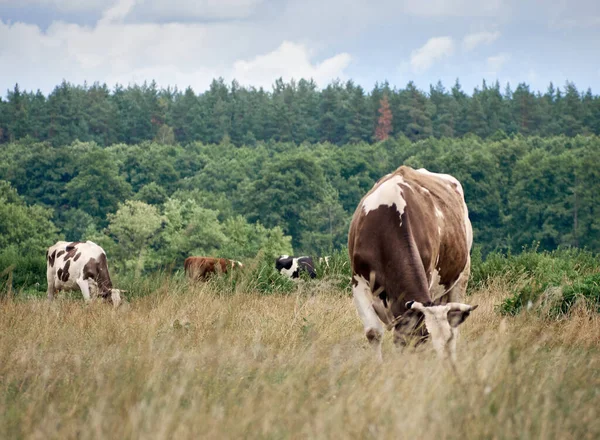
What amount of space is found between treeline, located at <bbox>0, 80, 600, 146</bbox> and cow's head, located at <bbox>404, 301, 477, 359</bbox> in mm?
146178

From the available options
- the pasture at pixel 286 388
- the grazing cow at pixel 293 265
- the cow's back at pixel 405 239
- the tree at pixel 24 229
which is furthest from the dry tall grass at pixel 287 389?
the tree at pixel 24 229

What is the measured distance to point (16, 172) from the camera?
108500mm

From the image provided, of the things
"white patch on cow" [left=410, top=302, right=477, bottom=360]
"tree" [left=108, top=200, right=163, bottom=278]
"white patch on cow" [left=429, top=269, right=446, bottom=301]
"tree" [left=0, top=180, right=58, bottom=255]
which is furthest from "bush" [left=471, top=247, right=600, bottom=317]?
"tree" [left=108, top=200, right=163, bottom=278]

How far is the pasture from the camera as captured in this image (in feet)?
15.1

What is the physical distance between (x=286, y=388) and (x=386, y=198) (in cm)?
293

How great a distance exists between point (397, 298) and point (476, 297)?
219 inches

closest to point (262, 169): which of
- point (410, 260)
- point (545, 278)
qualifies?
point (545, 278)

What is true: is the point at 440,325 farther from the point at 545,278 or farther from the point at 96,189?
the point at 96,189

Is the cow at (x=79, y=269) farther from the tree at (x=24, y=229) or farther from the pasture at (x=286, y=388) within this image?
the tree at (x=24, y=229)

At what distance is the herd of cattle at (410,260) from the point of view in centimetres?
699

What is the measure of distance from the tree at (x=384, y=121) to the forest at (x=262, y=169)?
0.87ft

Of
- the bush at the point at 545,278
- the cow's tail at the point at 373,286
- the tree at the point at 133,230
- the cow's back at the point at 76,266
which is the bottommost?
the tree at the point at 133,230

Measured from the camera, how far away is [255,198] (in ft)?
333

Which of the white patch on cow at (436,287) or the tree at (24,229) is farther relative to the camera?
the tree at (24,229)
